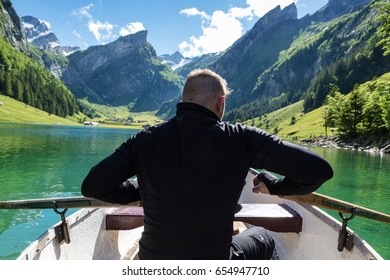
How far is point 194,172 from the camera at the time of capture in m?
3.25

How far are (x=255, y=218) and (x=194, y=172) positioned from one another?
4680 mm

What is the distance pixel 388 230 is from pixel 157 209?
15361 millimetres

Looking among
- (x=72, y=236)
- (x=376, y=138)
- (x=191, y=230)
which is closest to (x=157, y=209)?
(x=191, y=230)

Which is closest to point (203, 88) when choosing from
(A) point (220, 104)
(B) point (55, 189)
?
(A) point (220, 104)

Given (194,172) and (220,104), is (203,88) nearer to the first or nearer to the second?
(220,104)

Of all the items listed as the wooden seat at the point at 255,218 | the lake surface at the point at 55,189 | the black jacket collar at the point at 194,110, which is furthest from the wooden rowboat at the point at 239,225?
the lake surface at the point at 55,189

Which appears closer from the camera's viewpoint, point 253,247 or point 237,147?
point 237,147

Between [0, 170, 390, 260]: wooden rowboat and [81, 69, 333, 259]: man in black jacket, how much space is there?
61.5 inches

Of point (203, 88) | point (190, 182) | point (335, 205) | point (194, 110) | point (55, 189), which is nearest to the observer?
point (190, 182)

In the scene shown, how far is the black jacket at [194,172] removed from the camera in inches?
129

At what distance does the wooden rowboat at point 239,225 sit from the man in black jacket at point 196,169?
156cm

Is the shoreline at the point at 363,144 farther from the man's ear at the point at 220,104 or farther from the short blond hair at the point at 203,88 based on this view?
the short blond hair at the point at 203,88
